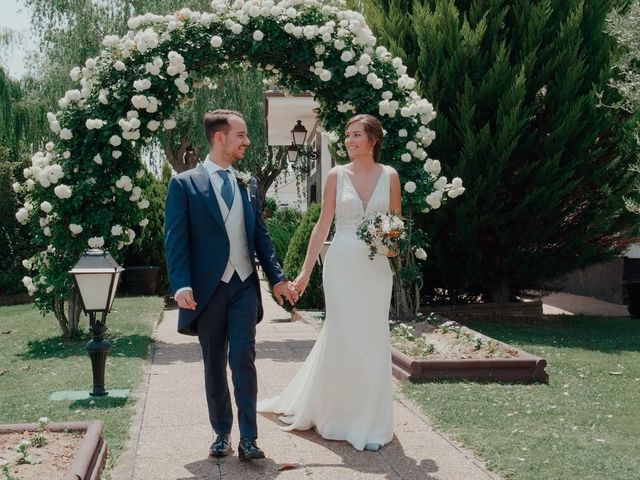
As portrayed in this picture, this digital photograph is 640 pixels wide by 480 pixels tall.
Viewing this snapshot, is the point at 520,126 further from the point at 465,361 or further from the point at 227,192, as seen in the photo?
the point at 227,192

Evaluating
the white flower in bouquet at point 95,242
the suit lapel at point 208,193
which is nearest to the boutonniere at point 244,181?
the suit lapel at point 208,193

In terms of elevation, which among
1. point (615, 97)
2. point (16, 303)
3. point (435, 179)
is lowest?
point (16, 303)

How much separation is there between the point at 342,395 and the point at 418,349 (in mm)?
2521

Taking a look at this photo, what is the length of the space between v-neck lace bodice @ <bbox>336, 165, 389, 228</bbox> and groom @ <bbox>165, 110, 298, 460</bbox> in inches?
31.1

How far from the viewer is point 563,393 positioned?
22.7 ft

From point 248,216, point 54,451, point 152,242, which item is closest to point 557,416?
point 248,216

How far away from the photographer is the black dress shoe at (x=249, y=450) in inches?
193

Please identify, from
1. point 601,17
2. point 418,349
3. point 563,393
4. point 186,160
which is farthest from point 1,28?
point 563,393

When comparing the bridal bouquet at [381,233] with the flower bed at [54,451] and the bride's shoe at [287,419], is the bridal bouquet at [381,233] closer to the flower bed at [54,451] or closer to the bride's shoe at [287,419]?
the bride's shoe at [287,419]

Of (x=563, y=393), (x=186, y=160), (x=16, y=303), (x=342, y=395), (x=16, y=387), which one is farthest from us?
(x=186, y=160)

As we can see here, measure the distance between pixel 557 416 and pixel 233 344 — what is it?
2579mm

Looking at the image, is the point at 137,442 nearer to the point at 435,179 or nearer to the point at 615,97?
the point at 435,179

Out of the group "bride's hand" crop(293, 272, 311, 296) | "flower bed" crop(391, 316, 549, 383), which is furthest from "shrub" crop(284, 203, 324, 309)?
"bride's hand" crop(293, 272, 311, 296)

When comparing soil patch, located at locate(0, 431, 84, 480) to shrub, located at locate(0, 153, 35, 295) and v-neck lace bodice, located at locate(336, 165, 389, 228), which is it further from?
shrub, located at locate(0, 153, 35, 295)
